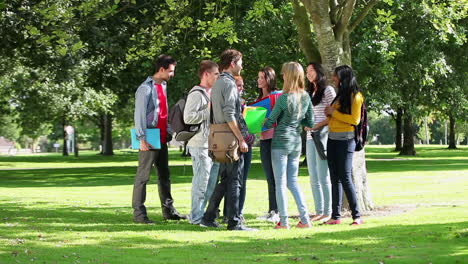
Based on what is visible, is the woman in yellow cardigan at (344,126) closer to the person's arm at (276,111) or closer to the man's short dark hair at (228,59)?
the person's arm at (276,111)

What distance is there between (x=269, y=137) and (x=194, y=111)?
3.51ft

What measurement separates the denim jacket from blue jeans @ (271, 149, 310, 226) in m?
1.90

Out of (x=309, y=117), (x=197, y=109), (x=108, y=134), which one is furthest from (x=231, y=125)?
(x=108, y=134)

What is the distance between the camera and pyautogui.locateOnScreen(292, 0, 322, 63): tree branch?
1324 cm

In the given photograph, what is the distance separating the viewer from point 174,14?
14422mm

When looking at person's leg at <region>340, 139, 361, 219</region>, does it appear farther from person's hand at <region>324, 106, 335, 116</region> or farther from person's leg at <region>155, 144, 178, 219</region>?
person's leg at <region>155, 144, 178, 219</region>

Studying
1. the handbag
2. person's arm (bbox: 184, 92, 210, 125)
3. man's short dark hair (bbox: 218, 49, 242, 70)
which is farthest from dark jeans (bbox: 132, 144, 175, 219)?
man's short dark hair (bbox: 218, 49, 242, 70)

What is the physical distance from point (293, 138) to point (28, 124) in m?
58.2

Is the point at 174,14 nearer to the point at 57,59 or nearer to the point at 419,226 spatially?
the point at 419,226

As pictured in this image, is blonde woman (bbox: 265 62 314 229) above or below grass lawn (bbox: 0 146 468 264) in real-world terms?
above

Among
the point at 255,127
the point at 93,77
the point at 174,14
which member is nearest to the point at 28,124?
the point at 93,77

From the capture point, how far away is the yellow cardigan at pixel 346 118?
1002 cm

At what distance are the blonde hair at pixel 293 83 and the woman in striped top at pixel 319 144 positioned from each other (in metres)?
0.89

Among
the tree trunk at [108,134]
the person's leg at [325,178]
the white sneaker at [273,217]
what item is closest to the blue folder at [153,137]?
the white sneaker at [273,217]
